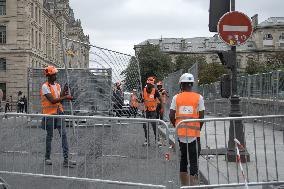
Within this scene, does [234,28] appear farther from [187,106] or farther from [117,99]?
[117,99]

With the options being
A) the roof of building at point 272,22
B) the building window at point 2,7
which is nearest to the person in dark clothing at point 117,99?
the building window at point 2,7

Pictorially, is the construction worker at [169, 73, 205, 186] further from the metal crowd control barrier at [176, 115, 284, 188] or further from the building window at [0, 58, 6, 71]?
the building window at [0, 58, 6, 71]

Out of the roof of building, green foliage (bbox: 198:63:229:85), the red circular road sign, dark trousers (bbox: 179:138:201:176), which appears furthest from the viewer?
the roof of building

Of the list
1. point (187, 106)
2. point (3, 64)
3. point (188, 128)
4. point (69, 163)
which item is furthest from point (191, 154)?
point (3, 64)

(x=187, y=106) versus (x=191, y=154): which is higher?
(x=187, y=106)

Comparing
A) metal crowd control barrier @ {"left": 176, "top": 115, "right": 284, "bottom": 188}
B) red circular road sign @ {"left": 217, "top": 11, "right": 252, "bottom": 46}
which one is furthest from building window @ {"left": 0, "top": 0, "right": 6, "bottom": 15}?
metal crowd control barrier @ {"left": 176, "top": 115, "right": 284, "bottom": 188}

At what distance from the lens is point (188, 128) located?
6531 millimetres

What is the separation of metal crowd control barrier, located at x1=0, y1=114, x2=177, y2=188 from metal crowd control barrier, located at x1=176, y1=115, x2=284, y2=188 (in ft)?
2.10

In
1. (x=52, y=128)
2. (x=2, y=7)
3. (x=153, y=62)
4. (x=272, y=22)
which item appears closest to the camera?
(x=52, y=128)

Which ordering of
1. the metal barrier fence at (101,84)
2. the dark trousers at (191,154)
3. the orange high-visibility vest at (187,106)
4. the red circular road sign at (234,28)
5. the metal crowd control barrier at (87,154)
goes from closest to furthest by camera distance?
the metal crowd control barrier at (87,154), the dark trousers at (191,154), the orange high-visibility vest at (187,106), the red circular road sign at (234,28), the metal barrier fence at (101,84)

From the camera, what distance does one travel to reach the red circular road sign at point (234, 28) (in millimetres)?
9344

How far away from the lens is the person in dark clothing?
14.3m

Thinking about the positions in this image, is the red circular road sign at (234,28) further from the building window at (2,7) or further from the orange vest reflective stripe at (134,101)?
the building window at (2,7)

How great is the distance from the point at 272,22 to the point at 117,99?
4608 inches
